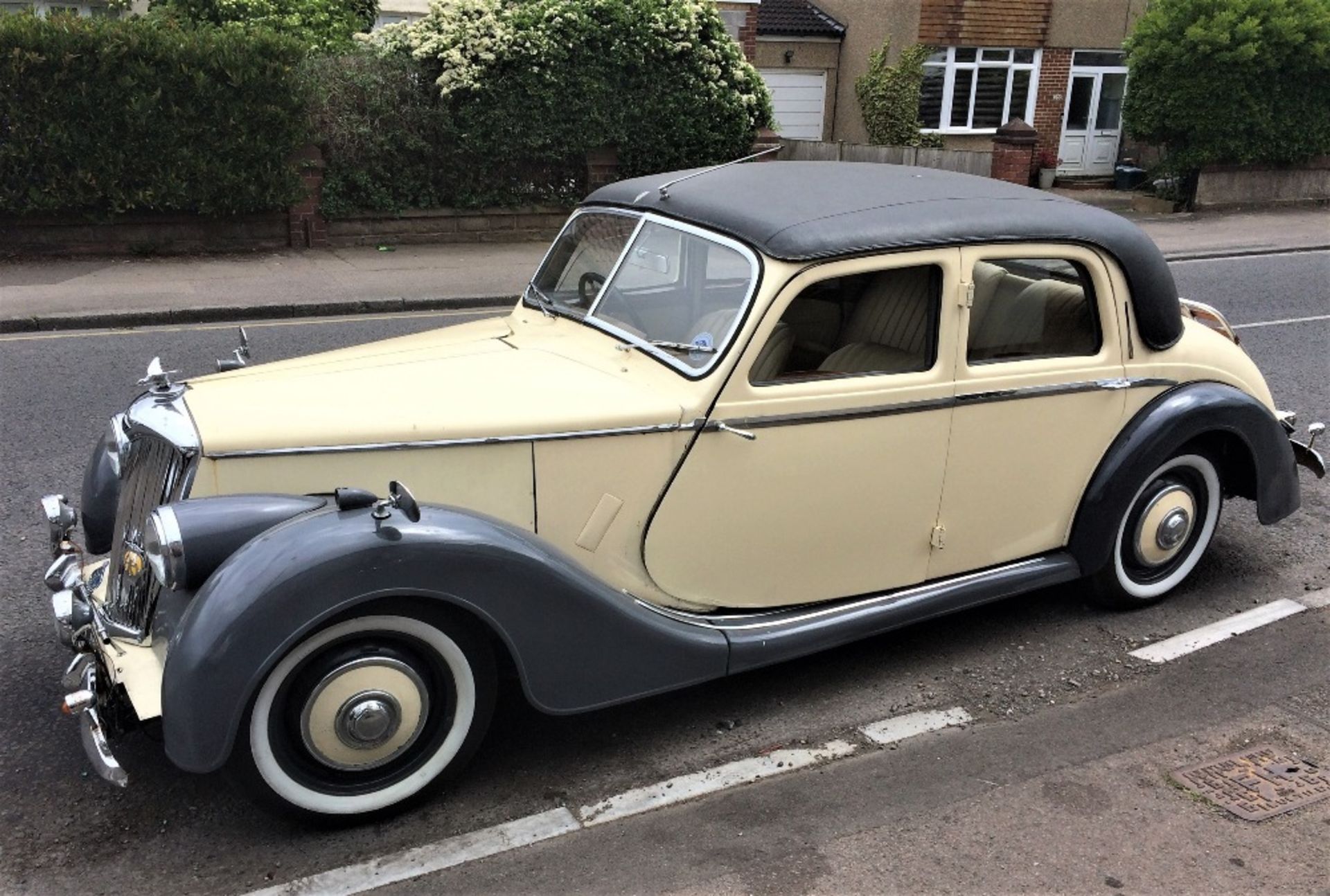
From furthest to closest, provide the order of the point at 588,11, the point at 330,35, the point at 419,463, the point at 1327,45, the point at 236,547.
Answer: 1. the point at 1327,45
2. the point at 330,35
3. the point at 588,11
4. the point at 419,463
5. the point at 236,547

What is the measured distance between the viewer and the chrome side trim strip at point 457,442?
10.3 ft

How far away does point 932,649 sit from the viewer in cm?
427

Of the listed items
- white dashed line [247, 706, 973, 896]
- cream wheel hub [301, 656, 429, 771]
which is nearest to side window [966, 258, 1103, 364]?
white dashed line [247, 706, 973, 896]

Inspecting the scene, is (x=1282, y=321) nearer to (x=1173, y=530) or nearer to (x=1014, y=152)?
(x=1173, y=530)

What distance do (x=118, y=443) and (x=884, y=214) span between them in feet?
8.85

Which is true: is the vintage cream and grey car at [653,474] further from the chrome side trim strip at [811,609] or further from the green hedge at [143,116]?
the green hedge at [143,116]

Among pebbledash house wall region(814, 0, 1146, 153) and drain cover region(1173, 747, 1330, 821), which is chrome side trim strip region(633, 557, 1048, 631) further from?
pebbledash house wall region(814, 0, 1146, 153)

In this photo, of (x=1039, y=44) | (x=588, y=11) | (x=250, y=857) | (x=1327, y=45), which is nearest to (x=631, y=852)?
(x=250, y=857)

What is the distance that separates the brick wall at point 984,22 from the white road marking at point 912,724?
19404mm

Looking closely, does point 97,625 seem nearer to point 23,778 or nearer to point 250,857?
point 23,778

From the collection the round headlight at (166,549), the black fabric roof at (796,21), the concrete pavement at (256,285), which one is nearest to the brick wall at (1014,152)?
the black fabric roof at (796,21)

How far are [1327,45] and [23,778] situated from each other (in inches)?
783

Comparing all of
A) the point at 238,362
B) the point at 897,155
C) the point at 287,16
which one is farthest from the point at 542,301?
the point at 897,155

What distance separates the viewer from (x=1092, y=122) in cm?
2259
